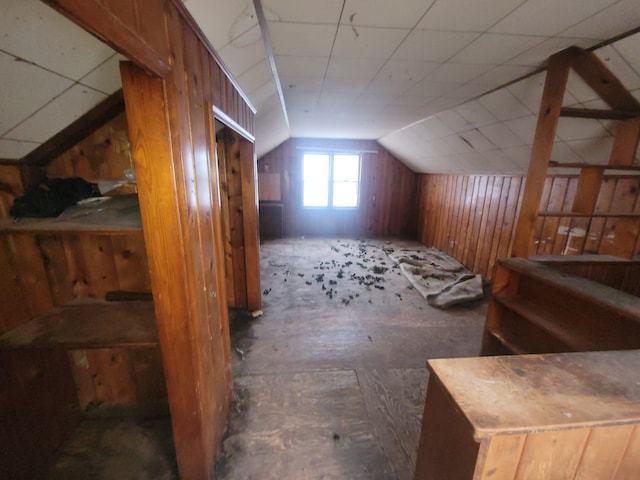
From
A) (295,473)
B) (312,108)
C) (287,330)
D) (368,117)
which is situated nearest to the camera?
(295,473)

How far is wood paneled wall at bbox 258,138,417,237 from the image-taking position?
5.60 metres

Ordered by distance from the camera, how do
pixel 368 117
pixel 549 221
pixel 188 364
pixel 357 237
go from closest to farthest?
1. pixel 188 364
2. pixel 549 221
3. pixel 368 117
4. pixel 357 237

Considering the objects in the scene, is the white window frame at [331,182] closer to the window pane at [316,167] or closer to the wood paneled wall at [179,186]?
the window pane at [316,167]

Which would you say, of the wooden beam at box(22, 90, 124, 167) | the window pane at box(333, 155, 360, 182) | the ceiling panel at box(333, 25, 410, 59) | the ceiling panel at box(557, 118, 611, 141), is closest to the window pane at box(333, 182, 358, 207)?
the window pane at box(333, 155, 360, 182)

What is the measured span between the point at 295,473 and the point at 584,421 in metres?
1.19

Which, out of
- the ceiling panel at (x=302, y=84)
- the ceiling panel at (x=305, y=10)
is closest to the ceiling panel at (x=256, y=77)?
the ceiling panel at (x=302, y=84)

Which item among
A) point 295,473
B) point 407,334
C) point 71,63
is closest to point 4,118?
point 71,63

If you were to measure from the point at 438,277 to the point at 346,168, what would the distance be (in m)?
3.23

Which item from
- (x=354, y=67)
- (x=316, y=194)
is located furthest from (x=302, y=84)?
(x=316, y=194)

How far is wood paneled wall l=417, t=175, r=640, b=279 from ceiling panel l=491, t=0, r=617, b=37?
1.45 meters

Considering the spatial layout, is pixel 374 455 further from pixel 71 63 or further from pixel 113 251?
pixel 71 63

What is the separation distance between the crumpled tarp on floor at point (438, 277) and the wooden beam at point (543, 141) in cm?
127

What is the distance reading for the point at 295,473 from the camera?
125 centimetres

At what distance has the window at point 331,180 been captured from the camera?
5.76 meters
